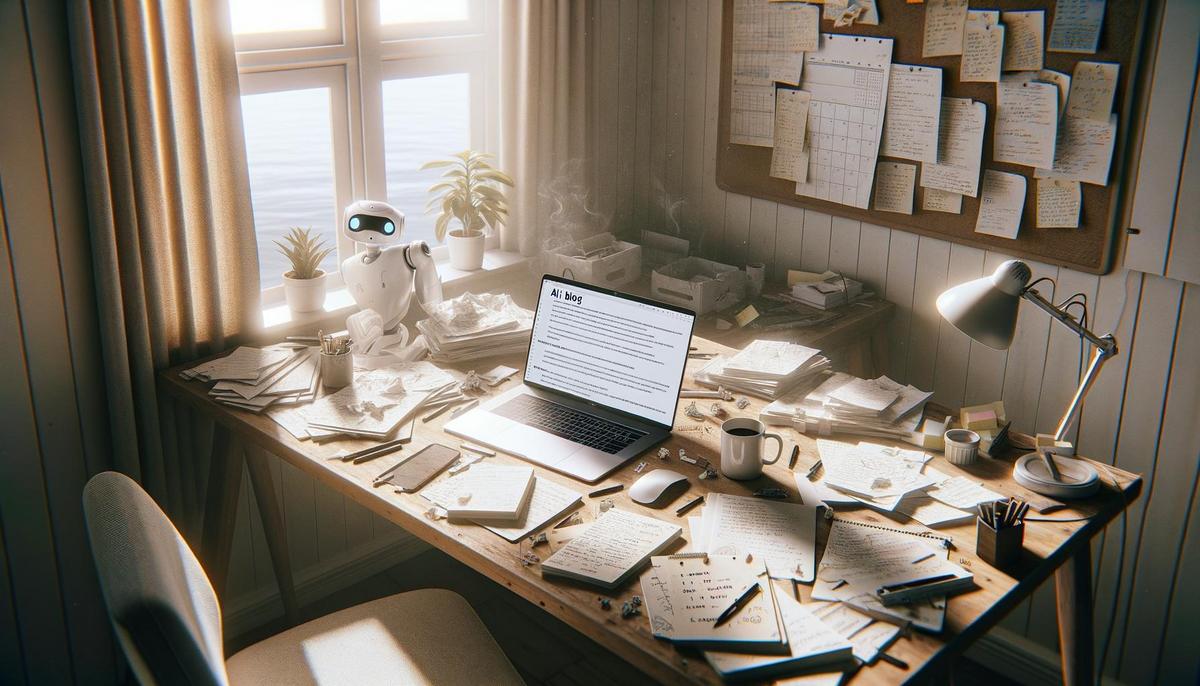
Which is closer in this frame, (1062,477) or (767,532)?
(767,532)

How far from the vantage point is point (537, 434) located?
204 cm

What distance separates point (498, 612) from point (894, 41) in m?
1.86

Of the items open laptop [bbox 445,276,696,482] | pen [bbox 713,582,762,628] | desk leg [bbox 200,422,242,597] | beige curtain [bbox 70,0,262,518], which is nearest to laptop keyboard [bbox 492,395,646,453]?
open laptop [bbox 445,276,696,482]

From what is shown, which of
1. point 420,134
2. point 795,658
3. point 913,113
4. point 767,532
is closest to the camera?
point 795,658

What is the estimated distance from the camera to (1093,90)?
221cm

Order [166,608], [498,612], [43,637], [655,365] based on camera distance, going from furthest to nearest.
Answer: [498,612] < [43,637] < [655,365] < [166,608]

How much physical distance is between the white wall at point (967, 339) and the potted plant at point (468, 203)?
51 cm

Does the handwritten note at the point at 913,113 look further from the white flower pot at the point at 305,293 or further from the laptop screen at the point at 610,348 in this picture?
the white flower pot at the point at 305,293

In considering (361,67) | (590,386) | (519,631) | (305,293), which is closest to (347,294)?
(305,293)

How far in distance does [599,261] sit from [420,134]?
2521 mm

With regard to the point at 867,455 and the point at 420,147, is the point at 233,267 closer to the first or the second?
the point at 867,455

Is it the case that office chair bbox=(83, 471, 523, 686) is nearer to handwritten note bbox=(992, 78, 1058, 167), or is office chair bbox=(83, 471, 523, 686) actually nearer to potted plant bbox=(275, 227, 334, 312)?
potted plant bbox=(275, 227, 334, 312)

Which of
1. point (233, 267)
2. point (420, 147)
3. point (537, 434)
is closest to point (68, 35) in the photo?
point (233, 267)

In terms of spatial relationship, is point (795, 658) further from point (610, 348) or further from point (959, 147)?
point (959, 147)
